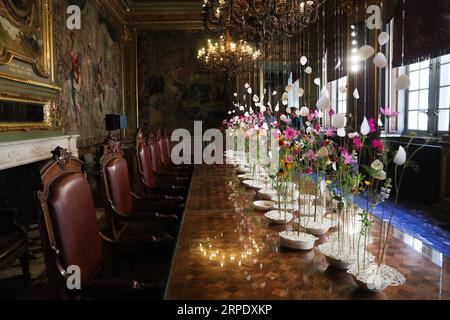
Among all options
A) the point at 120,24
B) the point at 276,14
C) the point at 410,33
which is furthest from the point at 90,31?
the point at 410,33

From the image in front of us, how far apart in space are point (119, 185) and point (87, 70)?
5.06 meters

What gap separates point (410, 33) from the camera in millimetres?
5523

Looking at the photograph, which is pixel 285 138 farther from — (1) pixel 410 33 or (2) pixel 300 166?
(1) pixel 410 33

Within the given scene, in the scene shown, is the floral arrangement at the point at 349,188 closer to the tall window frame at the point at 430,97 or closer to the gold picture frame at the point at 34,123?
the gold picture frame at the point at 34,123

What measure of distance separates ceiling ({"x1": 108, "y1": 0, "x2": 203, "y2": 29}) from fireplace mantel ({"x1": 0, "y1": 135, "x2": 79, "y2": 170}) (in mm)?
5020

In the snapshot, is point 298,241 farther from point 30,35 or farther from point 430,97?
point 430,97

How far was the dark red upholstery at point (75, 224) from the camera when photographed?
1396mm

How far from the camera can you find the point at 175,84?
32.1 feet

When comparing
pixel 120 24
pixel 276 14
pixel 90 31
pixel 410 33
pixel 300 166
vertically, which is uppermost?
pixel 120 24

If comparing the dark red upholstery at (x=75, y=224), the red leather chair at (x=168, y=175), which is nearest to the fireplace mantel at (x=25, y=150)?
the red leather chair at (x=168, y=175)

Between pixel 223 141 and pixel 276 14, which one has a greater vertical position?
pixel 276 14

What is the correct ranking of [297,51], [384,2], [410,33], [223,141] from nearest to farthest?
[410,33]
[384,2]
[223,141]
[297,51]

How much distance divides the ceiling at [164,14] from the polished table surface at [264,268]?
851cm
